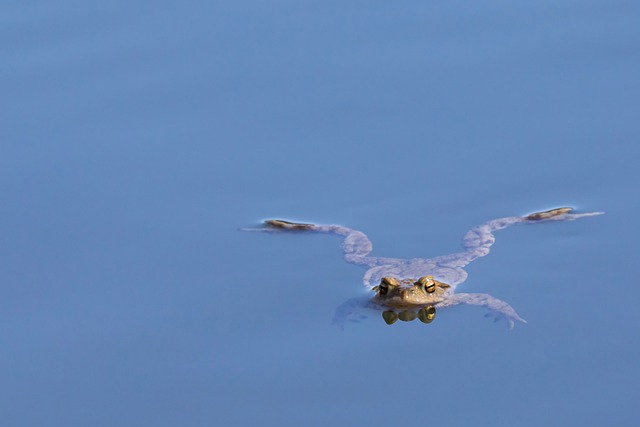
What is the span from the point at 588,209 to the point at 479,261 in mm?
945

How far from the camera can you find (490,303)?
334 inches

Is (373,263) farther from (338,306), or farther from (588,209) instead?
(588,209)

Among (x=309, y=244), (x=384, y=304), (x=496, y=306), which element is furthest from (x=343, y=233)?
(x=496, y=306)

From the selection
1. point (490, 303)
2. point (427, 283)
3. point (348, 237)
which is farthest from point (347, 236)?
point (490, 303)

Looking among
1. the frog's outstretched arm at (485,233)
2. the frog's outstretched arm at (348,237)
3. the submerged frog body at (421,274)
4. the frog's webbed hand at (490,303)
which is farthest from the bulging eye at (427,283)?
the frog's outstretched arm at (348,237)

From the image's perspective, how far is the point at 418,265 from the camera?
919 centimetres

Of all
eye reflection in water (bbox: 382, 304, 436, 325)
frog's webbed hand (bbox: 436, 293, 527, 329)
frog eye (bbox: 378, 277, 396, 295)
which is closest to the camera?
frog's webbed hand (bbox: 436, 293, 527, 329)

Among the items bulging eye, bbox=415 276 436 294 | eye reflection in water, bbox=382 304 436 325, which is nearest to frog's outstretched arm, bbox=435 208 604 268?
bulging eye, bbox=415 276 436 294

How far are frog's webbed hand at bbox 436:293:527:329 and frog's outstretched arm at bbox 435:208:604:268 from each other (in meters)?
0.42

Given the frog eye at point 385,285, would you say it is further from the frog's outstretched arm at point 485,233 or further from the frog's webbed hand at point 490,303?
the frog's outstretched arm at point 485,233

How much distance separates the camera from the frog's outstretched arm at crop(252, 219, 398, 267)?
9.22 m

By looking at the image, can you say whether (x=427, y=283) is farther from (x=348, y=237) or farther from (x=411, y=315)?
(x=348, y=237)

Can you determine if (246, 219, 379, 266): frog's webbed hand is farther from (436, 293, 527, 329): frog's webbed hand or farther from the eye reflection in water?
(436, 293, 527, 329): frog's webbed hand

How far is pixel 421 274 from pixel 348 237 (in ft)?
2.22
